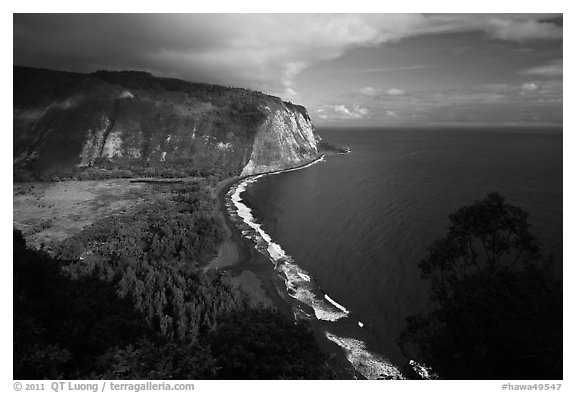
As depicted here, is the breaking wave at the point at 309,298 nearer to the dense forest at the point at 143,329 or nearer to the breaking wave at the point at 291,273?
the breaking wave at the point at 291,273

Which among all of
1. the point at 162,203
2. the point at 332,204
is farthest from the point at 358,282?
the point at 162,203

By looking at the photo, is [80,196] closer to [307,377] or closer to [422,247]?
[422,247]

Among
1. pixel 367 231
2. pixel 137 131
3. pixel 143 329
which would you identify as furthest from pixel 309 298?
pixel 137 131

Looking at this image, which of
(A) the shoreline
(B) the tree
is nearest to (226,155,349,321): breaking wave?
(A) the shoreline

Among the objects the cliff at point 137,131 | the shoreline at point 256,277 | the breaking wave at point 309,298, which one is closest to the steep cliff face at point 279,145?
the cliff at point 137,131

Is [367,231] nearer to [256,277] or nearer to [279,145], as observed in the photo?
[256,277]

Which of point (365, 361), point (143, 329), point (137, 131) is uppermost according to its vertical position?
point (137, 131)

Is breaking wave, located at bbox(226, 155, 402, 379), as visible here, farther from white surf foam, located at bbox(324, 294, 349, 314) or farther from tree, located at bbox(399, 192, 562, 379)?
tree, located at bbox(399, 192, 562, 379)
